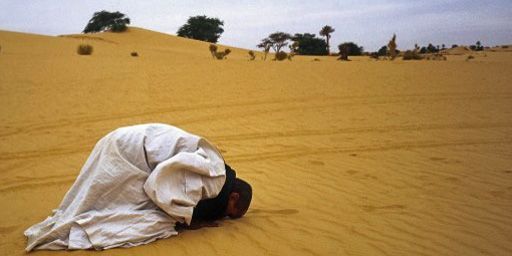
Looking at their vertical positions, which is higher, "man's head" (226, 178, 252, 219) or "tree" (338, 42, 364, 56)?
"tree" (338, 42, 364, 56)

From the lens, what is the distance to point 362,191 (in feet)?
18.4

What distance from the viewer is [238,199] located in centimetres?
444

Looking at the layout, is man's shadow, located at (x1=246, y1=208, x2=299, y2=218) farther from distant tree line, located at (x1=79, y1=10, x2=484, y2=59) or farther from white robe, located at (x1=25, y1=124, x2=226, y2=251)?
distant tree line, located at (x1=79, y1=10, x2=484, y2=59)

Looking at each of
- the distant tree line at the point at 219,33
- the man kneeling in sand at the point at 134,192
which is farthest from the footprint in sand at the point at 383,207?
the distant tree line at the point at 219,33

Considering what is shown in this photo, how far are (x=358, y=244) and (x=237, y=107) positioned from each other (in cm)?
837

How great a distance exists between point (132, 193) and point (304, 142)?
513cm

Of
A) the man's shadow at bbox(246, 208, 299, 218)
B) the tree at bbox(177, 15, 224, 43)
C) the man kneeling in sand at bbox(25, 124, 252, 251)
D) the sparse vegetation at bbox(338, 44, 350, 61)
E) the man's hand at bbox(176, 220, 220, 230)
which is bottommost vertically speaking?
the man's shadow at bbox(246, 208, 299, 218)

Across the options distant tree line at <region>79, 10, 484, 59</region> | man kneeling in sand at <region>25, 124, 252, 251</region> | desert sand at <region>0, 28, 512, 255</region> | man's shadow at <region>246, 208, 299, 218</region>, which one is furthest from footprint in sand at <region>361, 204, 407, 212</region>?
distant tree line at <region>79, 10, 484, 59</region>

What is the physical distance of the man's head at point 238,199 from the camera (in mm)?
4383

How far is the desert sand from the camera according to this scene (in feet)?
13.7

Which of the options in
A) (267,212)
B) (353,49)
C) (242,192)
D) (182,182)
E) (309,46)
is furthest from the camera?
(309,46)

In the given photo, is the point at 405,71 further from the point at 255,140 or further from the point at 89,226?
the point at 89,226

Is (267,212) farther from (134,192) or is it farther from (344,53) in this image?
(344,53)

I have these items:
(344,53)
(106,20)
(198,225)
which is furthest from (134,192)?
(106,20)
